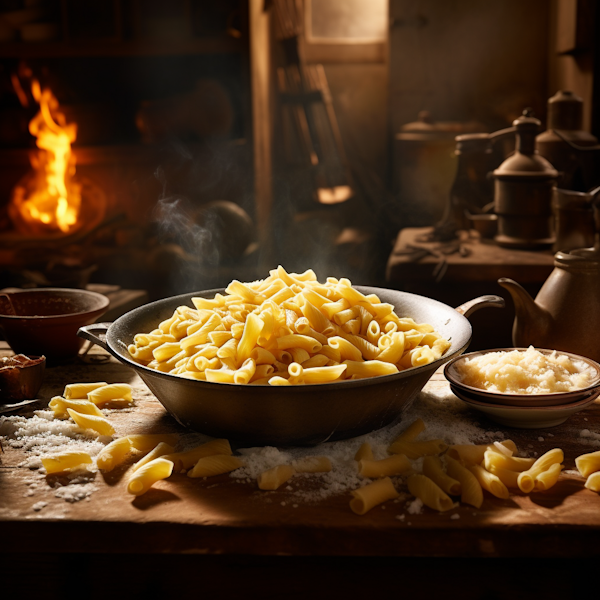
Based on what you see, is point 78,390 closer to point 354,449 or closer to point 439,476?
point 354,449

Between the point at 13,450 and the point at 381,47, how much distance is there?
522 cm

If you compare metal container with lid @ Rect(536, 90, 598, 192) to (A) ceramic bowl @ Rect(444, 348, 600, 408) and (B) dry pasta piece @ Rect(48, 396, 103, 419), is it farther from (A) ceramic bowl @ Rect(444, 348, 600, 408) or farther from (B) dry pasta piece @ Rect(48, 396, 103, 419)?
(B) dry pasta piece @ Rect(48, 396, 103, 419)

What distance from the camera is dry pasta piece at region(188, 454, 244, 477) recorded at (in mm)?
1111

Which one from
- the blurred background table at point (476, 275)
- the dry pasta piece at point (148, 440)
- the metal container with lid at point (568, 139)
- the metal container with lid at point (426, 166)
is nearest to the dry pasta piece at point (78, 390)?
the dry pasta piece at point (148, 440)

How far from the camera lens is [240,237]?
387 cm

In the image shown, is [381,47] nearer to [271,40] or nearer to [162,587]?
[271,40]

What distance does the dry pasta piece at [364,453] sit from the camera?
44.6 inches

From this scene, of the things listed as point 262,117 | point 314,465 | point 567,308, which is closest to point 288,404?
point 314,465

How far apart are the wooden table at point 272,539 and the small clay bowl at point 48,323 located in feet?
2.07

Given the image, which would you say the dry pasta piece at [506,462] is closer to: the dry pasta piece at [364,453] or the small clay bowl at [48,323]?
the dry pasta piece at [364,453]

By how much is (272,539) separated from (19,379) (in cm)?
74

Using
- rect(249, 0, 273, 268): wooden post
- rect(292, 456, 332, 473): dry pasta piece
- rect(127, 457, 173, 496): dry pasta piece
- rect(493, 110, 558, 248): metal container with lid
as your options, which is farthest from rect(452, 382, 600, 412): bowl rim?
rect(249, 0, 273, 268): wooden post

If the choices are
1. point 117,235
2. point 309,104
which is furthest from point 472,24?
point 117,235

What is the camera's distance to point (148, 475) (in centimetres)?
108
